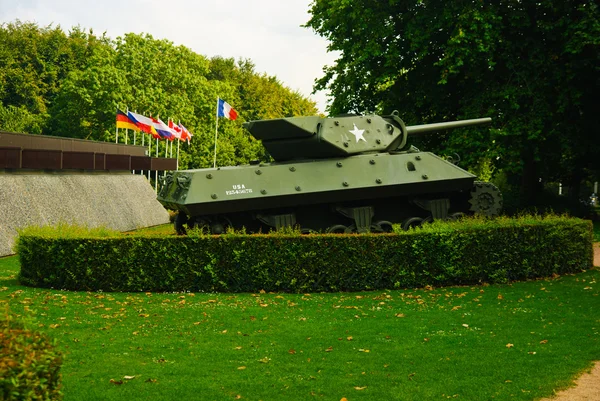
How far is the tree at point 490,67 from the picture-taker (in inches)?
986

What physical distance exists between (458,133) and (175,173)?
11605mm

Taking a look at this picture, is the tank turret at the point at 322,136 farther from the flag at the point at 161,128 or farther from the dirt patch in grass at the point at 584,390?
the flag at the point at 161,128

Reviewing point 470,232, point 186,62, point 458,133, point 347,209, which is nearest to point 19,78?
point 186,62

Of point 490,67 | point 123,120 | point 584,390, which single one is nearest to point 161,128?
point 123,120

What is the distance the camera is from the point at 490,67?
25.0m

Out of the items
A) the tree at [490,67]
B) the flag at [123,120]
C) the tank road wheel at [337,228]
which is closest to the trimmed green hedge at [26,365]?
the tank road wheel at [337,228]

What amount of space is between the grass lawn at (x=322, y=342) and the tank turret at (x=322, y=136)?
559 centimetres

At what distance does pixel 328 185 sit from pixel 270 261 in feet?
14.0

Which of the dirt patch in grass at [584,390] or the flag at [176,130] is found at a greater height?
the flag at [176,130]

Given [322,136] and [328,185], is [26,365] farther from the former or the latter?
[322,136]

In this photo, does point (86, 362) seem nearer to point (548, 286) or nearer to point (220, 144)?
point (548, 286)

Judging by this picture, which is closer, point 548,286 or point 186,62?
point 548,286

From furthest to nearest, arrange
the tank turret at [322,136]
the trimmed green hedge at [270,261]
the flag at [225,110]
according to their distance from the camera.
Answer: the flag at [225,110], the tank turret at [322,136], the trimmed green hedge at [270,261]

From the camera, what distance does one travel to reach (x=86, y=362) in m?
8.48
